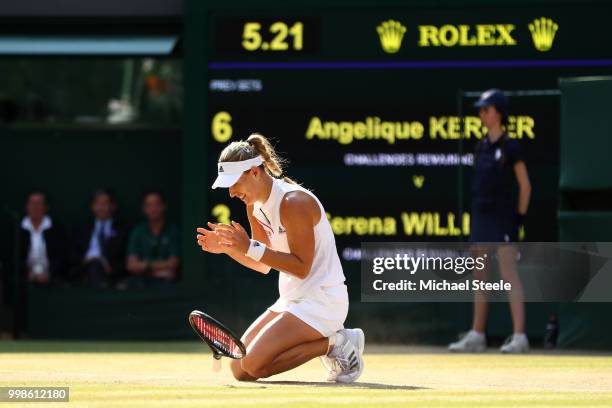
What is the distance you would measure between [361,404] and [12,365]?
11.9ft

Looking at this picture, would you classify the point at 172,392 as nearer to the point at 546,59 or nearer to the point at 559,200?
the point at 559,200

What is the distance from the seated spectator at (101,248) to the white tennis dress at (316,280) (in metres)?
5.47

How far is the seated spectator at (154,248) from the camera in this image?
13.7 metres

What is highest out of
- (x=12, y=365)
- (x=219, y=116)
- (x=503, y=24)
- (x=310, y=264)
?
(x=503, y=24)

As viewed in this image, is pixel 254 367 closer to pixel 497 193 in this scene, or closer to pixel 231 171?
pixel 231 171

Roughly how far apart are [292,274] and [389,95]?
492cm

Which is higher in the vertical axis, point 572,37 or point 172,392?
point 572,37

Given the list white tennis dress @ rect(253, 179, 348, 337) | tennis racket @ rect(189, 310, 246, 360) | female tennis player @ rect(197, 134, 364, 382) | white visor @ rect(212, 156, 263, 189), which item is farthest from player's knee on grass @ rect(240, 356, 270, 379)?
white visor @ rect(212, 156, 263, 189)

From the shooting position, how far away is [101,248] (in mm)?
14352

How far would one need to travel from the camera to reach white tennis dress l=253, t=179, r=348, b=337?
8500 mm

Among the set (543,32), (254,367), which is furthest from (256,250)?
(543,32)

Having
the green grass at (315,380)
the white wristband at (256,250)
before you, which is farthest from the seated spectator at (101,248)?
the white wristband at (256,250)

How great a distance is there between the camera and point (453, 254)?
494 inches

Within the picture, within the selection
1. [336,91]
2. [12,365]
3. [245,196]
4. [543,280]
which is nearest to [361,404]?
[245,196]
